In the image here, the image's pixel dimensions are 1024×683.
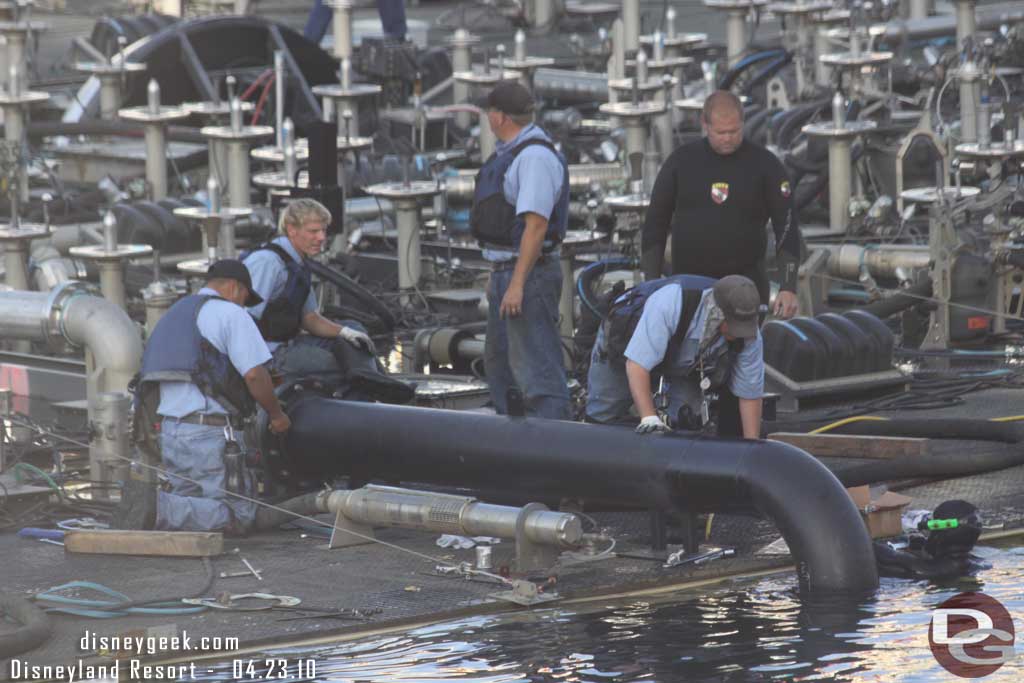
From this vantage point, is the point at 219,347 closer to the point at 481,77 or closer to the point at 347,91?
the point at 347,91

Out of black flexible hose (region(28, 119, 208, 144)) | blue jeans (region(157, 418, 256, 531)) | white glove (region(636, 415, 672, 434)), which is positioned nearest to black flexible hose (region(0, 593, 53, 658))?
blue jeans (region(157, 418, 256, 531))

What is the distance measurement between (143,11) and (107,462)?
18.0 meters

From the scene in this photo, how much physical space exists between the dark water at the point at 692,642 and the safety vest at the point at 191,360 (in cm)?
202

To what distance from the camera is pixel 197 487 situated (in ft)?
32.4

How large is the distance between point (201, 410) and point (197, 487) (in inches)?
13.7

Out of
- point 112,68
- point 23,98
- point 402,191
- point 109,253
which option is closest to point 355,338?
point 109,253

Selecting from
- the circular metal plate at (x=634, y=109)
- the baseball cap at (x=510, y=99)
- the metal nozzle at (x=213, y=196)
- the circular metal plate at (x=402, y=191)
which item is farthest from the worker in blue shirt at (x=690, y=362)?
the circular metal plate at (x=634, y=109)

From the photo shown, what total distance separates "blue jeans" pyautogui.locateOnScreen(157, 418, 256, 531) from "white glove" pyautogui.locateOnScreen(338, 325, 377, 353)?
97 centimetres

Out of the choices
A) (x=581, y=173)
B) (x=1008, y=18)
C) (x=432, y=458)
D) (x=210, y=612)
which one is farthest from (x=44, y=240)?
(x=1008, y=18)

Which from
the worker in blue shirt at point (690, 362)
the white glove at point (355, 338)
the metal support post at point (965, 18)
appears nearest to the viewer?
the worker in blue shirt at point (690, 362)

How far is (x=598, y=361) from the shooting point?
9617 mm

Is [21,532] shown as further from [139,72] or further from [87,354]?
[139,72]

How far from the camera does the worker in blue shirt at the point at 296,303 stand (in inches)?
410

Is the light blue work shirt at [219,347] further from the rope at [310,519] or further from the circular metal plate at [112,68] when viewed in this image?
the circular metal plate at [112,68]
